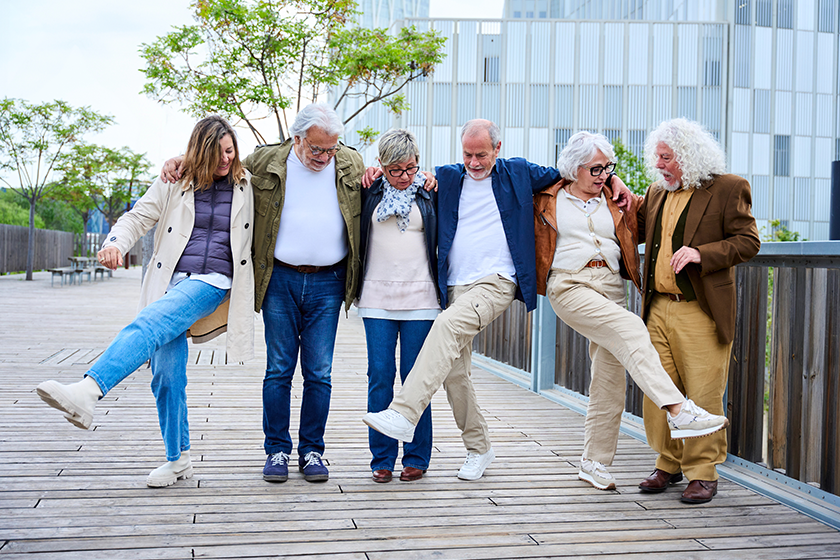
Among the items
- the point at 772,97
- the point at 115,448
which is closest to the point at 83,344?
the point at 115,448

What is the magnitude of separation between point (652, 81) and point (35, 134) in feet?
71.2

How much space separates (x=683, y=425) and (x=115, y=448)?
2694 mm

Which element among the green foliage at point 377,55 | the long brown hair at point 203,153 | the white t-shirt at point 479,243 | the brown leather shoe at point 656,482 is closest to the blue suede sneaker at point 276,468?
the white t-shirt at point 479,243

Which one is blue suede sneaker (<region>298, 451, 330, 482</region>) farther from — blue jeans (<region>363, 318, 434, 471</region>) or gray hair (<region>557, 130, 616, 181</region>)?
gray hair (<region>557, 130, 616, 181</region>)

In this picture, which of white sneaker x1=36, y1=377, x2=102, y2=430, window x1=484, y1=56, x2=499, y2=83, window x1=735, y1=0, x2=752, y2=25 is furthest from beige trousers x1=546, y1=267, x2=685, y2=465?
window x1=735, y1=0, x2=752, y2=25

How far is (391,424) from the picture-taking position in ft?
9.72

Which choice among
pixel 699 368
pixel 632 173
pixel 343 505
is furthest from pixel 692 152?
pixel 632 173

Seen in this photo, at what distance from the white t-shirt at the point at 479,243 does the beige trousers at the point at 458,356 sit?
0.05 m

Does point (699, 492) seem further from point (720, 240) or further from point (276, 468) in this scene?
point (276, 468)

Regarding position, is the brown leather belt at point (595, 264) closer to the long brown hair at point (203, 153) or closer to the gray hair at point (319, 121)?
the gray hair at point (319, 121)

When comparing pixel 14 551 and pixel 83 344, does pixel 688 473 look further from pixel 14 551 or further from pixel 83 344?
pixel 83 344

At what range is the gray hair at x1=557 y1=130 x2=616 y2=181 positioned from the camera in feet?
10.9

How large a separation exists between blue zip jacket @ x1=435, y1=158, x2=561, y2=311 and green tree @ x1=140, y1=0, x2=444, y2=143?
30.5ft

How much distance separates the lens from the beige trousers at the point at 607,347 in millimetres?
2990
